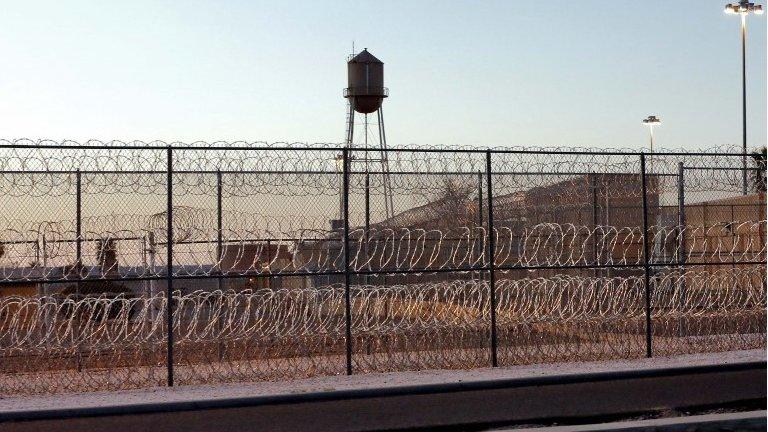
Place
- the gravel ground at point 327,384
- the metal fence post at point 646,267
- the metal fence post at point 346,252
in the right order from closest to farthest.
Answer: the gravel ground at point 327,384
the metal fence post at point 346,252
the metal fence post at point 646,267

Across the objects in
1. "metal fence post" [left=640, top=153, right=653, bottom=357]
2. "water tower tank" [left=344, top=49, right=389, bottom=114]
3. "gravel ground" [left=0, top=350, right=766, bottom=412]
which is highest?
"water tower tank" [left=344, top=49, right=389, bottom=114]

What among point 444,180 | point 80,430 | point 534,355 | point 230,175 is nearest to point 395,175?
point 444,180

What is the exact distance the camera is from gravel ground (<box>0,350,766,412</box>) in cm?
1145

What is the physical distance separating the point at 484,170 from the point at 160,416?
5753 mm

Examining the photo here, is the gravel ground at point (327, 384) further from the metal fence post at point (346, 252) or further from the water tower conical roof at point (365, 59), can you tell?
the water tower conical roof at point (365, 59)

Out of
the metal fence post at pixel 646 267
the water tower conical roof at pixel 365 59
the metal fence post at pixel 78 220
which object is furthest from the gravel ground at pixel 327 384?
the water tower conical roof at pixel 365 59

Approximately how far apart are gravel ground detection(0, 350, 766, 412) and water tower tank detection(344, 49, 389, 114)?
2018 cm

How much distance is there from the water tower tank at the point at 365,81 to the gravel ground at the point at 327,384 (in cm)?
2018

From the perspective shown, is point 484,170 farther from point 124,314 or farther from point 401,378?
point 124,314

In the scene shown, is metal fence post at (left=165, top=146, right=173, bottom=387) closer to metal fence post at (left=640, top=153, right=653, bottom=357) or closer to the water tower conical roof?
metal fence post at (left=640, top=153, right=653, bottom=357)

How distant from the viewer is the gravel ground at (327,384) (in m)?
11.4

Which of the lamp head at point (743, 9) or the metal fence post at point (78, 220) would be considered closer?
the metal fence post at point (78, 220)

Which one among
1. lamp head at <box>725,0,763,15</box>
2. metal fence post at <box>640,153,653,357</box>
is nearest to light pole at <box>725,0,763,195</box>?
lamp head at <box>725,0,763,15</box>

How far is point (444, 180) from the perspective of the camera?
1459 cm
